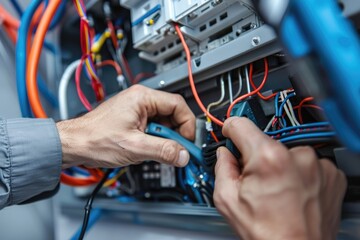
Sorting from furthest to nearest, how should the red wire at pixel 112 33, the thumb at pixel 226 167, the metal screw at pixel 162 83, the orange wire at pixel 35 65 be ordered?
1. the red wire at pixel 112 33
2. the orange wire at pixel 35 65
3. the metal screw at pixel 162 83
4. the thumb at pixel 226 167

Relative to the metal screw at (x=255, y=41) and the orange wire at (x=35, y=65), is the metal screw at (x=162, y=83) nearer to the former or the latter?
the metal screw at (x=255, y=41)

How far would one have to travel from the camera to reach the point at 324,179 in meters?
0.43

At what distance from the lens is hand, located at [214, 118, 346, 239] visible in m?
0.39

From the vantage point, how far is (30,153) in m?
0.66

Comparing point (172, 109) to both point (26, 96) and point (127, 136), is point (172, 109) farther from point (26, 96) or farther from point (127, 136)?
point (26, 96)

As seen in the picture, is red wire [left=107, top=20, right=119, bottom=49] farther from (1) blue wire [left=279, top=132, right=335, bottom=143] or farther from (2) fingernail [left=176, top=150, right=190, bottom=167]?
(1) blue wire [left=279, top=132, right=335, bottom=143]

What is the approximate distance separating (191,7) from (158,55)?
0.73 feet

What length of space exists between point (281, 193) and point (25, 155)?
566 millimetres

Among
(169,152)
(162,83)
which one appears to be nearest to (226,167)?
(169,152)

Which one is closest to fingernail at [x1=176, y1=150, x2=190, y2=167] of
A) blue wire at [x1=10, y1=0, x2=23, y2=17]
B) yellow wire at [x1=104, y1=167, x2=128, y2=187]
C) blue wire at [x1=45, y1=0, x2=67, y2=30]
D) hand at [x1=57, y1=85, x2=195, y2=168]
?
hand at [x1=57, y1=85, x2=195, y2=168]

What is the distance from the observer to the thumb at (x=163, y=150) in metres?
0.64

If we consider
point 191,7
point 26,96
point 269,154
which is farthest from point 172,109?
point 26,96

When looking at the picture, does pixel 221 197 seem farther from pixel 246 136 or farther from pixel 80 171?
pixel 80 171

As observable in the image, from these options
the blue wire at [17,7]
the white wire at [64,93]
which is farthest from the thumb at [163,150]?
the blue wire at [17,7]
